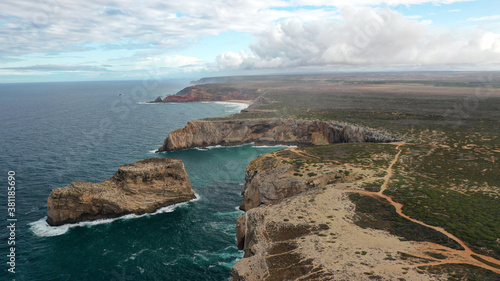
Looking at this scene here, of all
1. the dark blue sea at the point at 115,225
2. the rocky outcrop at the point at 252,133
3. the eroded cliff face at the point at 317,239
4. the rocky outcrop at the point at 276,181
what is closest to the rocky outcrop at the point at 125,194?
the dark blue sea at the point at 115,225

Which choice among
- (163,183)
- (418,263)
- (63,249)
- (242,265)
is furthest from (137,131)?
(418,263)

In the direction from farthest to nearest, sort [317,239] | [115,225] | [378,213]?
[115,225] < [378,213] < [317,239]

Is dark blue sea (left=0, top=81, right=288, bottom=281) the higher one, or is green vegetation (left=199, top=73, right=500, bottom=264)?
green vegetation (left=199, top=73, right=500, bottom=264)

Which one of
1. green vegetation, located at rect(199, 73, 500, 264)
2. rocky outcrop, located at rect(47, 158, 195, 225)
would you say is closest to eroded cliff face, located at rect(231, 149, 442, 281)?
green vegetation, located at rect(199, 73, 500, 264)

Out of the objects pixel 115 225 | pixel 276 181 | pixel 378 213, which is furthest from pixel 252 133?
pixel 378 213

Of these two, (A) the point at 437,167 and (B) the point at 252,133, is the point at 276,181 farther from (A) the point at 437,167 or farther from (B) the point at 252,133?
(B) the point at 252,133

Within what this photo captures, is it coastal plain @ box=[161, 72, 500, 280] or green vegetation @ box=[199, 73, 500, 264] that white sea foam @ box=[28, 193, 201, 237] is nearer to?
coastal plain @ box=[161, 72, 500, 280]
